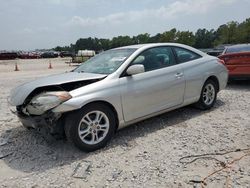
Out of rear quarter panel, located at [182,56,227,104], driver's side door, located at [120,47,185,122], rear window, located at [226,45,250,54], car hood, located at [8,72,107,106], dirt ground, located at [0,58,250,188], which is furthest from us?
rear window, located at [226,45,250,54]

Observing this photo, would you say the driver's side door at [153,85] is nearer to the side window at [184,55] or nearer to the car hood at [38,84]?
the side window at [184,55]

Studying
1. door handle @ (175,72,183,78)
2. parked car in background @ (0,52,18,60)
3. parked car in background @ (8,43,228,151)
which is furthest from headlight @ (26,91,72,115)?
parked car in background @ (0,52,18,60)

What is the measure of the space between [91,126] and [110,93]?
0.56 metres

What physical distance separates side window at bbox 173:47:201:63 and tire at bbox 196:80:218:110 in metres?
0.62

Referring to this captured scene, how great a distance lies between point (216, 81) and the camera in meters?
6.25

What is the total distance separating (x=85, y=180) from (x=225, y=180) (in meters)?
Result: 1.60

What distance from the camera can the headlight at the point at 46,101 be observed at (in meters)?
3.85

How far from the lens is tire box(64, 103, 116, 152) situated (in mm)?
3924

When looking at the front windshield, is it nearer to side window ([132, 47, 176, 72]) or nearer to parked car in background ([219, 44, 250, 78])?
side window ([132, 47, 176, 72])

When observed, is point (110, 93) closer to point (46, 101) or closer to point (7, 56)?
point (46, 101)

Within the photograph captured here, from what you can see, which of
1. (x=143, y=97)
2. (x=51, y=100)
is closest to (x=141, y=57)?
(x=143, y=97)

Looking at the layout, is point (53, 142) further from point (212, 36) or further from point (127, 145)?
point (212, 36)

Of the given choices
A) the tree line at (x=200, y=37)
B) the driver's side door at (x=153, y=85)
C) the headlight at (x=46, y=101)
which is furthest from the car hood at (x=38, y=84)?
the tree line at (x=200, y=37)

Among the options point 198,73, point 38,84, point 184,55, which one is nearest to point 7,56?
point 184,55
